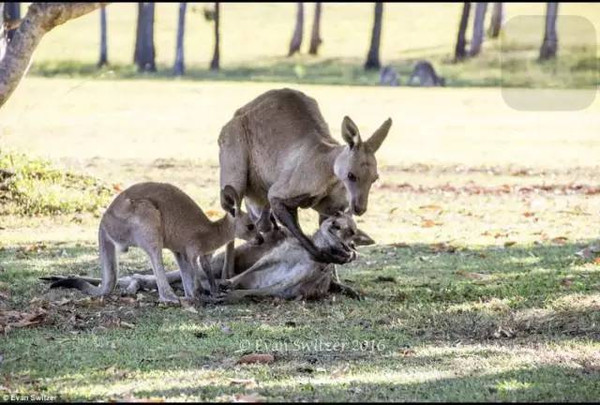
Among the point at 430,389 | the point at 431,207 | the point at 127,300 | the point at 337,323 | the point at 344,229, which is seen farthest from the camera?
the point at 431,207

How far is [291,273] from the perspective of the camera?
399 inches

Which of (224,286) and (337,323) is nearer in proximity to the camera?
(337,323)

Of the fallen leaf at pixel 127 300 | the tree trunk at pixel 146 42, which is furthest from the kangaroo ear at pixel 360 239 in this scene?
the tree trunk at pixel 146 42

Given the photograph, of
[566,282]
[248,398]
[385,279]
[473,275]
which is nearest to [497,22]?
[473,275]

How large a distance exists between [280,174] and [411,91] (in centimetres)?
2537

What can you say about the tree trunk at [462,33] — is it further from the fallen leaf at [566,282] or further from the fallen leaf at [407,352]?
the fallen leaf at [407,352]

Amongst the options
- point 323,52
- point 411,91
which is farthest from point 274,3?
point 411,91

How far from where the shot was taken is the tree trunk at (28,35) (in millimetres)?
11148

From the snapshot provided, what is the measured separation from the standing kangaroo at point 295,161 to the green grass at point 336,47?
22.0 metres

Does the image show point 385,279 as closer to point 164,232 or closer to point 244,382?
point 164,232

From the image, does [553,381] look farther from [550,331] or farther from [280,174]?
[280,174]

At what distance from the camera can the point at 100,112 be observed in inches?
1125

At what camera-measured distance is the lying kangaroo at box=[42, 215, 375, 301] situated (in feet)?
32.7

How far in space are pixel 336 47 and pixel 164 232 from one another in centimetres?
5105
